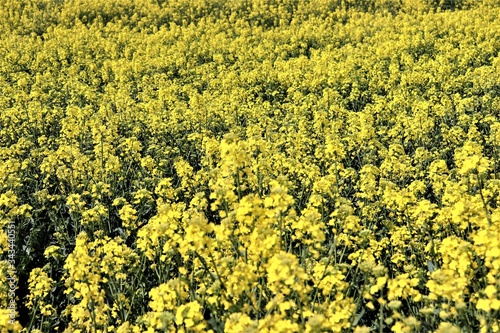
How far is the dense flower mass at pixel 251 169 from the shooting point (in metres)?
3.44

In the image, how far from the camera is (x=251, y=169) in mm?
4156

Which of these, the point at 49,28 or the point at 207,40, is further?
the point at 49,28

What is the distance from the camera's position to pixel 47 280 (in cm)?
462

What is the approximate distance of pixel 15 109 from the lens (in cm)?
1052

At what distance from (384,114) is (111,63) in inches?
372

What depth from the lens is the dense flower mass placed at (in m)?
3.44

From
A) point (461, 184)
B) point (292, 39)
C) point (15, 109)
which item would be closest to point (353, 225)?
point (461, 184)

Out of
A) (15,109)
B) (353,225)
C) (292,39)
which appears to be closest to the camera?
(353,225)

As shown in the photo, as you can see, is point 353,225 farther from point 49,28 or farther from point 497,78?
point 49,28

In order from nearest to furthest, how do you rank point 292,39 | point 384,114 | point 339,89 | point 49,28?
point 384,114 < point 339,89 < point 292,39 < point 49,28

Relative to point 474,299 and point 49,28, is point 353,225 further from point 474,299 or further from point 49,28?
point 49,28

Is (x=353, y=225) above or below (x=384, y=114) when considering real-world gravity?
above

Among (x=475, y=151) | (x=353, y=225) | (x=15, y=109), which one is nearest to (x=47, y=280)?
(x=353, y=225)

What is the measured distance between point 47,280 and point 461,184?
12.8 ft
